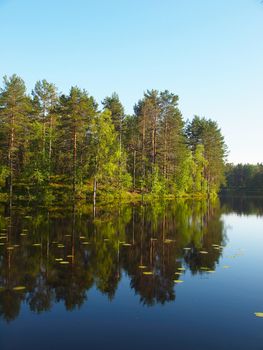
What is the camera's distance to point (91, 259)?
14.2 metres

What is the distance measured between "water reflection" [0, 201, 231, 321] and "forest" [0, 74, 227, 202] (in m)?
14.0

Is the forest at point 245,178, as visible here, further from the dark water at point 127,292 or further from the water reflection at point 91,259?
the dark water at point 127,292

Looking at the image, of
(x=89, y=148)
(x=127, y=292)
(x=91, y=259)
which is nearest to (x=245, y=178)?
(x=89, y=148)

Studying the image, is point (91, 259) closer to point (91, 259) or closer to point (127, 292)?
point (91, 259)

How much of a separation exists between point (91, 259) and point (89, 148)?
80.5 ft

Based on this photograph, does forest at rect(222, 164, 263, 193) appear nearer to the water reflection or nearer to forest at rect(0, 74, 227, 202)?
forest at rect(0, 74, 227, 202)

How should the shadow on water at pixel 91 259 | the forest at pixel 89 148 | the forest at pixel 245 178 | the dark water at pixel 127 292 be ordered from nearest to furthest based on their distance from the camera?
the dark water at pixel 127 292 < the shadow on water at pixel 91 259 < the forest at pixel 89 148 < the forest at pixel 245 178

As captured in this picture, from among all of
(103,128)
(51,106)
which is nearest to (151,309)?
(103,128)

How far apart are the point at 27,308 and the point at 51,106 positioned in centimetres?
4708

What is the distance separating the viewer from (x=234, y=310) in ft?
30.1

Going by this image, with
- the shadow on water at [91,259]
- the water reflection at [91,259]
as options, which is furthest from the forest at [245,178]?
the water reflection at [91,259]

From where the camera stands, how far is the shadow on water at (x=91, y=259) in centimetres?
998

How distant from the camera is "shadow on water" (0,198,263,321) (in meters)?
9.98

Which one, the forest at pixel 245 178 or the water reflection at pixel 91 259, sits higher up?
the forest at pixel 245 178
